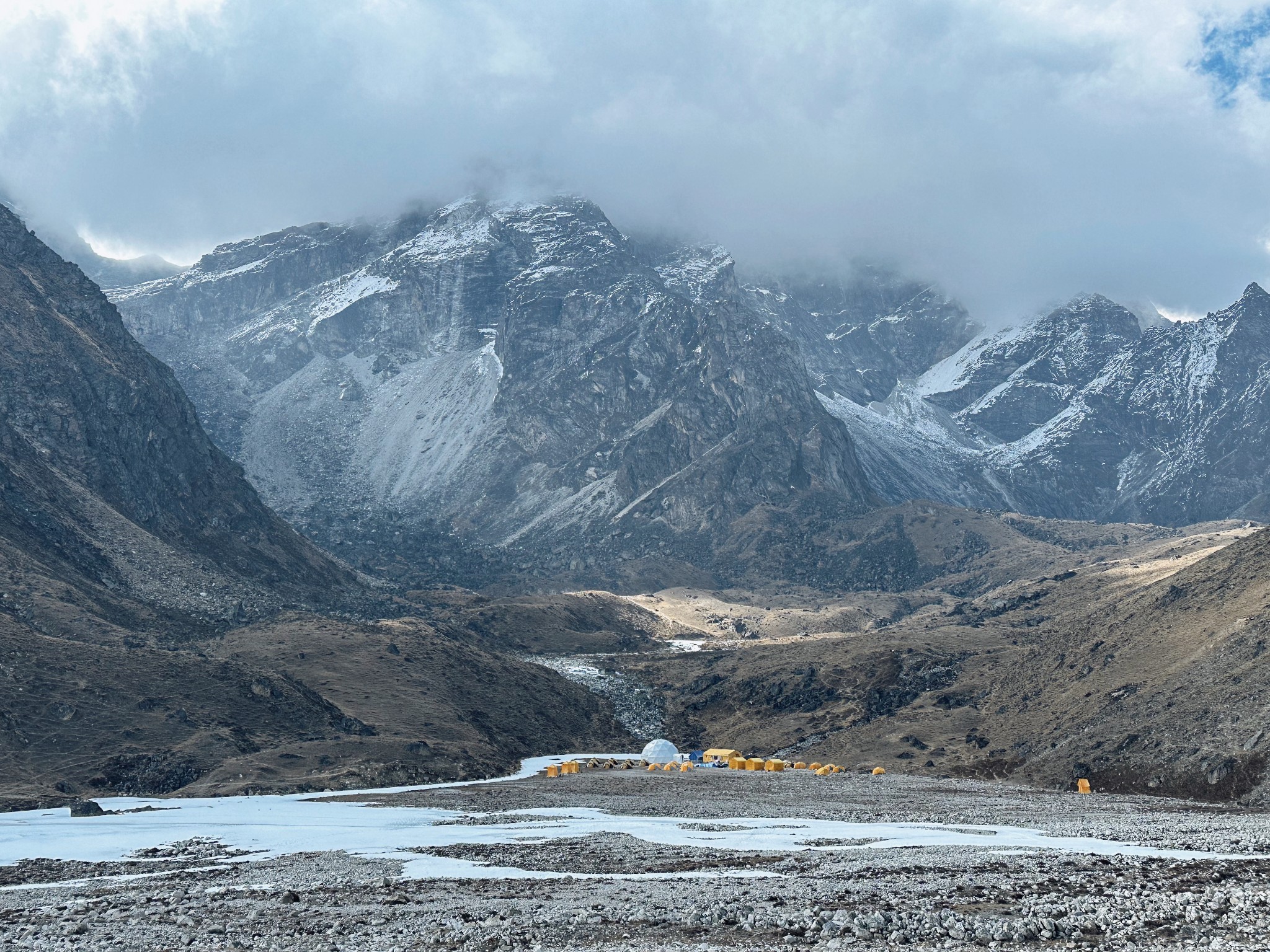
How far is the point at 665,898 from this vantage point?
38.8m

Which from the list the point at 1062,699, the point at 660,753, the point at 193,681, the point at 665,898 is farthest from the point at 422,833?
the point at 1062,699

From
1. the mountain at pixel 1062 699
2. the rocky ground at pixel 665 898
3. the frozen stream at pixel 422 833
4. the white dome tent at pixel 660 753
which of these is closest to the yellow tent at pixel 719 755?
the white dome tent at pixel 660 753

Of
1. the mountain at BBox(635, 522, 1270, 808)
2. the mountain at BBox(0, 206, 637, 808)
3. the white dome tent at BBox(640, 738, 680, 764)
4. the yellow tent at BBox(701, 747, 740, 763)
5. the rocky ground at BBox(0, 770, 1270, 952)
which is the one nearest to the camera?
the rocky ground at BBox(0, 770, 1270, 952)

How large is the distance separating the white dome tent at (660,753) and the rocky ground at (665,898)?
77133 millimetres

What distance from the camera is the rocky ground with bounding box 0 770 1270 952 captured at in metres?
32.2

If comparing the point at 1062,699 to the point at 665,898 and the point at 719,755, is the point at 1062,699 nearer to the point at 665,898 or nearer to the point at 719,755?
the point at 719,755

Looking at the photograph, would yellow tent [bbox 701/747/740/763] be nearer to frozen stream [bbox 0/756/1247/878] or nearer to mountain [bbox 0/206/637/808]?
mountain [bbox 0/206/637/808]

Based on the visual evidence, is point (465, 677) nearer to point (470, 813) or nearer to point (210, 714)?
point (210, 714)

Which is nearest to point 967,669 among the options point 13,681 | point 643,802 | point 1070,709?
point 1070,709

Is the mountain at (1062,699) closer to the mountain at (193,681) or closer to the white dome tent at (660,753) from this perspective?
the white dome tent at (660,753)

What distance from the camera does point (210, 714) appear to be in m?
117

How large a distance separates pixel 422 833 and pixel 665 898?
104ft

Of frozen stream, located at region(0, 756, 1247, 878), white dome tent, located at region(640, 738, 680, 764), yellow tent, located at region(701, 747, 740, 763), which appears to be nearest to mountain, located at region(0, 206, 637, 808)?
frozen stream, located at region(0, 756, 1247, 878)

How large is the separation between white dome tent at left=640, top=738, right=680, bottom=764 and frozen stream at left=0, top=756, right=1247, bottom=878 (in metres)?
56.7
